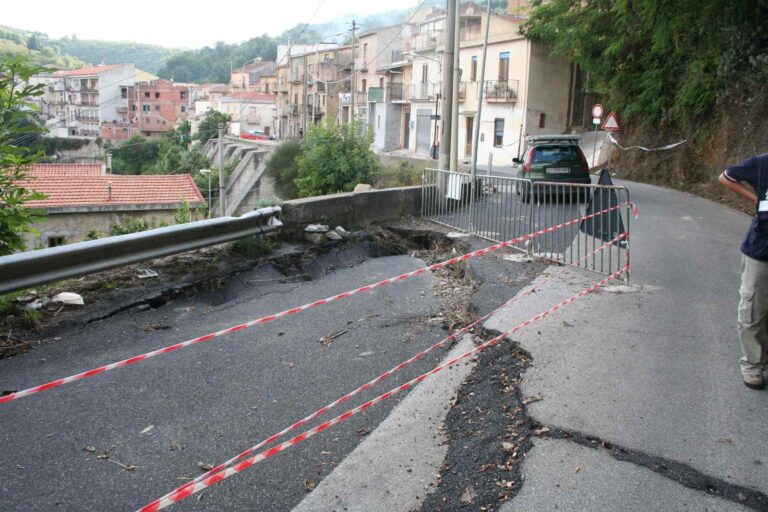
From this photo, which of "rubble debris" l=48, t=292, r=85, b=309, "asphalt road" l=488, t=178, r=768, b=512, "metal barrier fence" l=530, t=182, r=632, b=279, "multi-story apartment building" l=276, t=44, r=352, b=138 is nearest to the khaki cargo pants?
"asphalt road" l=488, t=178, r=768, b=512

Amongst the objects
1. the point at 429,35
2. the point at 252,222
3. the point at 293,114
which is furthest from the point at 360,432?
the point at 293,114

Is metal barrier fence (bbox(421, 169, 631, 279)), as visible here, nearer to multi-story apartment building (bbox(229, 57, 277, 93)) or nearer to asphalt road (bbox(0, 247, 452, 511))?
asphalt road (bbox(0, 247, 452, 511))

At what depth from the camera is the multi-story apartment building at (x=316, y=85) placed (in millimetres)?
82750

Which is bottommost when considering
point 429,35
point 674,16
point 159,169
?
point 159,169

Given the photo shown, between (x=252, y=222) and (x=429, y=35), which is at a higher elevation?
(x=429, y=35)

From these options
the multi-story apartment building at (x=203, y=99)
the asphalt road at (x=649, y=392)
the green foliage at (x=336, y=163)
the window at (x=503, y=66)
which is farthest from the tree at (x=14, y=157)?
the multi-story apartment building at (x=203, y=99)

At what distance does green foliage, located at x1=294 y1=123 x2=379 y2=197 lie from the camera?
1622 centimetres

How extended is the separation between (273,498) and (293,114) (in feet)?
305

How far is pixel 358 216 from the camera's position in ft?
36.5

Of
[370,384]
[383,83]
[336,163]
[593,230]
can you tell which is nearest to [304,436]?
[370,384]

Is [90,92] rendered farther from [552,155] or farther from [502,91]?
[552,155]

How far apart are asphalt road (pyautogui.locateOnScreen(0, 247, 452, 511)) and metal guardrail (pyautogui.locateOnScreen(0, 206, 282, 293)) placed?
0.52 m

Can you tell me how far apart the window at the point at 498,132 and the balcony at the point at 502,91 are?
1.62 meters

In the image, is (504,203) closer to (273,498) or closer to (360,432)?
(360,432)
